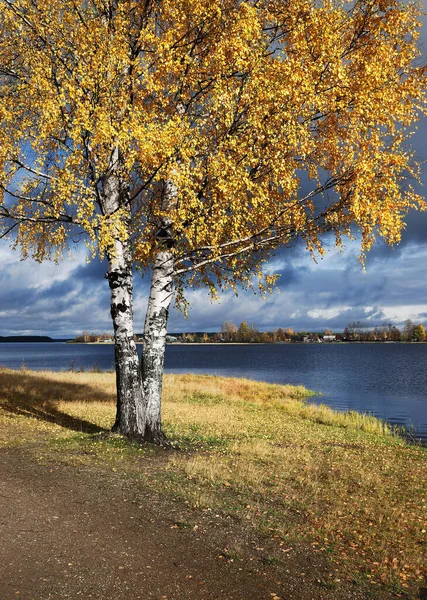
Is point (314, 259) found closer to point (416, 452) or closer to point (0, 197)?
point (416, 452)

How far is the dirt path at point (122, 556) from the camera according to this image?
6.79 metres

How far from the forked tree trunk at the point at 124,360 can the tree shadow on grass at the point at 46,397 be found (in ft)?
9.65

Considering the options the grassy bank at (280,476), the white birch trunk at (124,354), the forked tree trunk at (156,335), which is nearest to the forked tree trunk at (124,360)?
the white birch trunk at (124,354)

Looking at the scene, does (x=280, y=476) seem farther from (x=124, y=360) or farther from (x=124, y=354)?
(x=124, y=354)

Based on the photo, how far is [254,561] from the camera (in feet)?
25.3

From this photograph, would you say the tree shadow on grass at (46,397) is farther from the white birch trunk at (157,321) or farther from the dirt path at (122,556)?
the dirt path at (122,556)

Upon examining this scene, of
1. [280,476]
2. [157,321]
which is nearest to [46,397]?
[157,321]

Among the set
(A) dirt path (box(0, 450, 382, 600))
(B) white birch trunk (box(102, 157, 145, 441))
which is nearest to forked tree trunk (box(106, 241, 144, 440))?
(B) white birch trunk (box(102, 157, 145, 441))

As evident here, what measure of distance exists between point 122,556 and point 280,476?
5.66 meters

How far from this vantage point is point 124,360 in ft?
49.8

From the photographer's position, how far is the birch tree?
43.8 ft

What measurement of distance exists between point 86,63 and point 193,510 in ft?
38.2

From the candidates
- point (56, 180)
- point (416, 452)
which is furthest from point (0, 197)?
point (416, 452)

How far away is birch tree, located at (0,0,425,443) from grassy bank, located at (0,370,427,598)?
2.39m
